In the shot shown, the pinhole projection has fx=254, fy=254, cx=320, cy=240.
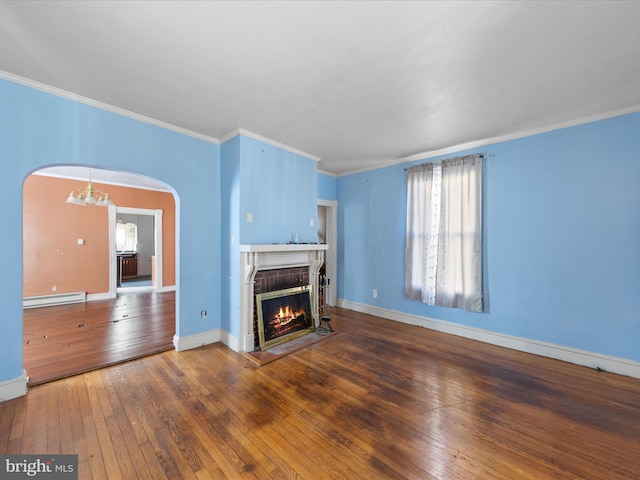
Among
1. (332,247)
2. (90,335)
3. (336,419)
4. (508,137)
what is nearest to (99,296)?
(90,335)

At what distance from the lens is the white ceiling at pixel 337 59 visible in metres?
1.54

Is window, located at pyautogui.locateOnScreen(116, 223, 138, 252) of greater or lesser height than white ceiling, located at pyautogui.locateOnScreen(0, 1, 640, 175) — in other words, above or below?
below

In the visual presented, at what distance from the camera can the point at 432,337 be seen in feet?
12.2

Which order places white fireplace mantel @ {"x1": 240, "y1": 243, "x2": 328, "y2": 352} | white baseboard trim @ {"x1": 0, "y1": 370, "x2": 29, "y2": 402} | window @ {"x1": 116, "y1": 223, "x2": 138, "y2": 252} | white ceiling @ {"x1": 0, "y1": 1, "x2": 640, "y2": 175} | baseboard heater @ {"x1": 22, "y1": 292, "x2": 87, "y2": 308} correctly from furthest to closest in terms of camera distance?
window @ {"x1": 116, "y1": 223, "x2": 138, "y2": 252} → baseboard heater @ {"x1": 22, "y1": 292, "x2": 87, "y2": 308} → white fireplace mantel @ {"x1": 240, "y1": 243, "x2": 328, "y2": 352} → white baseboard trim @ {"x1": 0, "y1": 370, "x2": 29, "y2": 402} → white ceiling @ {"x1": 0, "y1": 1, "x2": 640, "y2": 175}

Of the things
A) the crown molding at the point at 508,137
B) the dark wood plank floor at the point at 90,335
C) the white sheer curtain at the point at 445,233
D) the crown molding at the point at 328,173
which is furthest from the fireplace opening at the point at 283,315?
the crown molding at the point at 508,137

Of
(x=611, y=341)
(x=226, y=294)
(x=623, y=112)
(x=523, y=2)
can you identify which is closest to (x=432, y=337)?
(x=611, y=341)

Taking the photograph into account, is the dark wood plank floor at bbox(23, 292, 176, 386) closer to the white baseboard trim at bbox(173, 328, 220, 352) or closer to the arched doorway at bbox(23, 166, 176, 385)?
the arched doorway at bbox(23, 166, 176, 385)

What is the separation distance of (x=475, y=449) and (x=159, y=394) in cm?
255

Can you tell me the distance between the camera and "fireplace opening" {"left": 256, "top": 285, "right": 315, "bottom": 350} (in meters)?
3.32

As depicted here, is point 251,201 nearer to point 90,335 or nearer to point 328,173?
point 328,173

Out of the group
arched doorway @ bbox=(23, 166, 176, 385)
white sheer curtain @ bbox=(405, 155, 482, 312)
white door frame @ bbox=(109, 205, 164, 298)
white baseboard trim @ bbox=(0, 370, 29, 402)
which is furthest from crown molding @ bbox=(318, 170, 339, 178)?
white baseboard trim @ bbox=(0, 370, 29, 402)

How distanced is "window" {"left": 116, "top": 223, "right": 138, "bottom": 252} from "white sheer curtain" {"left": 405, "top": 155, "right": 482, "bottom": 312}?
1032 cm

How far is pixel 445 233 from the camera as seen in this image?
3.85 metres

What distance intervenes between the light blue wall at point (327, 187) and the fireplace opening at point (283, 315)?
2084 millimetres
